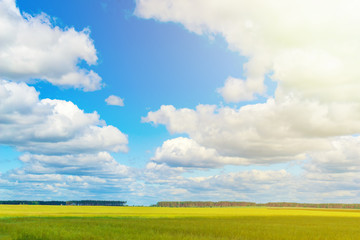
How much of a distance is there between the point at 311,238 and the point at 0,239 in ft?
78.3

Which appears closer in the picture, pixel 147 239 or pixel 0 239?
pixel 147 239

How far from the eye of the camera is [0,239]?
84.8 ft

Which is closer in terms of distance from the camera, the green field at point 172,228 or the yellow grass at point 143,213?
the green field at point 172,228

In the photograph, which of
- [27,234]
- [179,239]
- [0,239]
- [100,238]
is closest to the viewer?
[179,239]

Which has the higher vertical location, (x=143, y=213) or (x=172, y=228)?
(x=143, y=213)

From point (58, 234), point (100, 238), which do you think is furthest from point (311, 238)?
point (58, 234)

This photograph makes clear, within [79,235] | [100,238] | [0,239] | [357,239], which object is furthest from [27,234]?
[357,239]

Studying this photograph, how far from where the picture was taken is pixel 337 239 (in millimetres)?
25984

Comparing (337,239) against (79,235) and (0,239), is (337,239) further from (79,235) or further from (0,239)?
(0,239)

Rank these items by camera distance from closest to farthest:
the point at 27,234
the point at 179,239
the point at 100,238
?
the point at 179,239
the point at 100,238
the point at 27,234

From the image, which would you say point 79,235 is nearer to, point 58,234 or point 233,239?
point 58,234

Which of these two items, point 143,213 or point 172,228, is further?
point 143,213

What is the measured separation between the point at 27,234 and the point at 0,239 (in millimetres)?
3030

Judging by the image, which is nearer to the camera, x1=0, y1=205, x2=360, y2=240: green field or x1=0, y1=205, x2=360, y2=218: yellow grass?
x1=0, y1=205, x2=360, y2=240: green field
